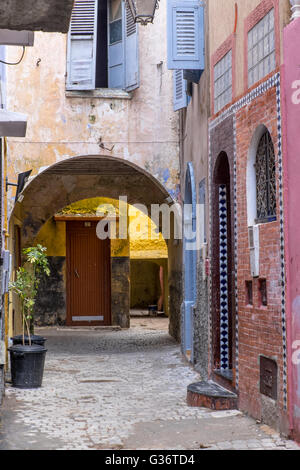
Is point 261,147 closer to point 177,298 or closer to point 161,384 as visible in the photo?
point 161,384

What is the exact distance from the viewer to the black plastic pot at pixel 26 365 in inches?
365

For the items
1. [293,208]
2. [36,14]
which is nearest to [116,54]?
[293,208]

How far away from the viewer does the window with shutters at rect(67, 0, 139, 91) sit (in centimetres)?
1267

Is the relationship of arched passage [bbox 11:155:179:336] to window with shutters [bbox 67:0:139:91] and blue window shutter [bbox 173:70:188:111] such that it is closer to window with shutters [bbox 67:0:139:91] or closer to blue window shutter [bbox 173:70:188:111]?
window with shutters [bbox 67:0:139:91]

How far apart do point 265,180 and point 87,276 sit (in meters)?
13.4

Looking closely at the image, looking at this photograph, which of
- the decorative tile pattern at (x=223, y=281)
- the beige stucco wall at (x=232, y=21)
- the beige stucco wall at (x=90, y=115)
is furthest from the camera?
the beige stucco wall at (x=90, y=115)

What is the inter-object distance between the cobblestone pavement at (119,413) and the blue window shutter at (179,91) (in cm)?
450

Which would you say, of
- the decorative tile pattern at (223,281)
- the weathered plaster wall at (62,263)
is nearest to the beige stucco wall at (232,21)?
the decorative tile pattern at (223,281)

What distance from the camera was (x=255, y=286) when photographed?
731 centimetres

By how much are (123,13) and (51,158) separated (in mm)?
3193

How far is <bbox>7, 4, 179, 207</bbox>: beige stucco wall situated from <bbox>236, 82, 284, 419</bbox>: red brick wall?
16.5 ft

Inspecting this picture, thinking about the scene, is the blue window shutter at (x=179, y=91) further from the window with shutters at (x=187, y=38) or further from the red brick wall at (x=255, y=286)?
the red brick wall at (x=255, y=286)

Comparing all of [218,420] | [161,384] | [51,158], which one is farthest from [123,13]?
[218,420]
